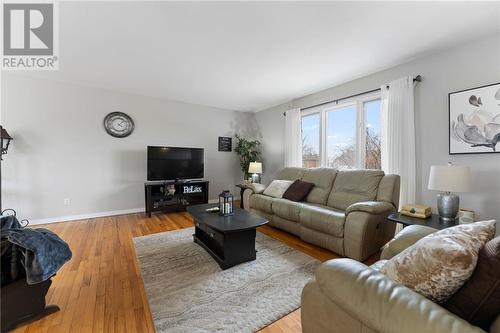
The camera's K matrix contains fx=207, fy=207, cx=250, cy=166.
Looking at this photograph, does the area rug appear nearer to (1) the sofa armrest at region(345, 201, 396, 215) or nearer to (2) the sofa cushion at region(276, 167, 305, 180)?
(1) the sofa armrest at region(345, 201, 396, 215)

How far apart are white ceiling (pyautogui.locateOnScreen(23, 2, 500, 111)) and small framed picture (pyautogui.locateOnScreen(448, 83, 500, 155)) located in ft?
1.94

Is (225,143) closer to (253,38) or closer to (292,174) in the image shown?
(292,174)

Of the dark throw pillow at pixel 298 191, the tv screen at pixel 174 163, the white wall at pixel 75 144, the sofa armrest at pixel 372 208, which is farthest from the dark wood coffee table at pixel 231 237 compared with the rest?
the white wall at pixel 75 144

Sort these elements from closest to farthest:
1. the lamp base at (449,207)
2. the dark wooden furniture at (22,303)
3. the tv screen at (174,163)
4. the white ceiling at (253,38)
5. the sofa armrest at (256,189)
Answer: the dark wooden furniture at (22,303) → the white ceiling at (253,38) → the lamp base at (449,207) → the sofa armrest at (256,189) → the tv screen at (174,163)

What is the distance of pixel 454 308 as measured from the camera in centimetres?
76

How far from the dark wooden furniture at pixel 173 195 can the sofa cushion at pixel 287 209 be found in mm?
1882

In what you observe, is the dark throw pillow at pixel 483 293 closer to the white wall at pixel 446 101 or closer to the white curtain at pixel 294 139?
the white wall at pixel 446 101

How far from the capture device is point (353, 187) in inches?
112

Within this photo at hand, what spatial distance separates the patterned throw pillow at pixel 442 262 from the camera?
2.45 ft

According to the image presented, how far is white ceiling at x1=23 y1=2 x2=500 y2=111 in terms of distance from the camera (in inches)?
69.5

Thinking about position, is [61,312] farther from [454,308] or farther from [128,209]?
[128,209]

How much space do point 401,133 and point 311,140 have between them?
5.43ft

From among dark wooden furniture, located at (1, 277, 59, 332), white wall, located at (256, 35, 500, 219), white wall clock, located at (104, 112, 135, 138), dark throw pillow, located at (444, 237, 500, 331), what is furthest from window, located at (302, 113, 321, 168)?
dark wooden furniture, located at (1, 277, 59, 332)

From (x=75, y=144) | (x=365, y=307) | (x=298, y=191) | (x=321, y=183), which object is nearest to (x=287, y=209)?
(x=298, y=191)
